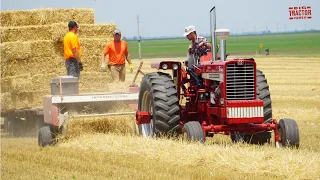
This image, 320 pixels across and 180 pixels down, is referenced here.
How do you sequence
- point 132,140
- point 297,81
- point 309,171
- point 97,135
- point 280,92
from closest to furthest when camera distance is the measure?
point 309,171
point 132,140
point 97,135
point 280,92
point 297,81

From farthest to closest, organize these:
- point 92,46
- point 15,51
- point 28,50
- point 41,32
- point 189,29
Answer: point 92,46 < point 41,32 < point 28,50 < point 15,51 < point 189,29

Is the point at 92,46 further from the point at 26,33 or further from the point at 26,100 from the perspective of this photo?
the point at 26,100

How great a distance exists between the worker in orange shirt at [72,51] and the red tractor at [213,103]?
2747 mm

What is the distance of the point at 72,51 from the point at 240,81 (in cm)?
468

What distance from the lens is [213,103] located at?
10.5m

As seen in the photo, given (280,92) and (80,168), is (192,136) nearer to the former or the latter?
(80,168)

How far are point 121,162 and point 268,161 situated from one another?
1958 millimetres

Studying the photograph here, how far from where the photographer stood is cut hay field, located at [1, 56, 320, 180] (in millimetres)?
8250

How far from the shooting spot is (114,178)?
824cm

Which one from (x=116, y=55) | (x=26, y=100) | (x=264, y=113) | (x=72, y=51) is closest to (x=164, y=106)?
(x=264, y=113)

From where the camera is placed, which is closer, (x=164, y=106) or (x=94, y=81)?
(x=164, y=106)

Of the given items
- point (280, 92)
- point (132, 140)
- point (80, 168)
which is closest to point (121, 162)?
point (80, 168)

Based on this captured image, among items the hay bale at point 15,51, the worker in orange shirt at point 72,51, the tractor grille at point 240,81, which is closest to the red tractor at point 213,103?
the tractor grille at point 240,81

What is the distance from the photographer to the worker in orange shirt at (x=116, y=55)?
14836 mm
